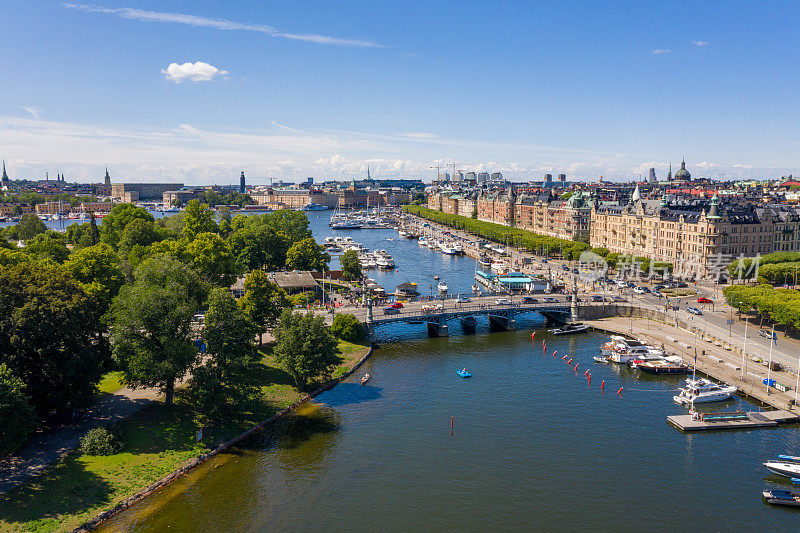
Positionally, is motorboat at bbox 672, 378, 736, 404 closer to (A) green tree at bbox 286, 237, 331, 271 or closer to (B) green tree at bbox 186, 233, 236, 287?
(B) green tree at bbox 186, 233, 236, 287

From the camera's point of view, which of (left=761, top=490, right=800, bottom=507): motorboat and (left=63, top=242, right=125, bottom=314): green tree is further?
(left=63, top=242, right=125, bottom=314): green tree

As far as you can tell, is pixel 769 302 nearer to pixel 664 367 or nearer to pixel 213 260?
pixel 664 367

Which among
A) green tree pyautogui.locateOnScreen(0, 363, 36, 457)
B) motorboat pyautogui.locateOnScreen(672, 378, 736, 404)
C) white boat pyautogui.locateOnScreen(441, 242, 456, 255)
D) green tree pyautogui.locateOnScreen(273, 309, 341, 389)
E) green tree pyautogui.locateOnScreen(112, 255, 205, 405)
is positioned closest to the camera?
green tree pyautogui.locateOnScreen(0, 363, 36, 457)

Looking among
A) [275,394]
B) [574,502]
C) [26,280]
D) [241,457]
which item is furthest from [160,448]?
[574,502]

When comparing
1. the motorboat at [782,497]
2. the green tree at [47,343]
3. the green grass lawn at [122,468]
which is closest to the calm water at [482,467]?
the motorboat at [782,497]

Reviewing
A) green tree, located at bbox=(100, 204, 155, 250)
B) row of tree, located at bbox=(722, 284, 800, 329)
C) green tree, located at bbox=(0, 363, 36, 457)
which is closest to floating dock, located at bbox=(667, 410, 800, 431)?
row of tree, located at bbox=(722, 284, 800, 329)

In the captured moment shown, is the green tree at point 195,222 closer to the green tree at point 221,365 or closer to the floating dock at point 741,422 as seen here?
the green tree at point 221,365
